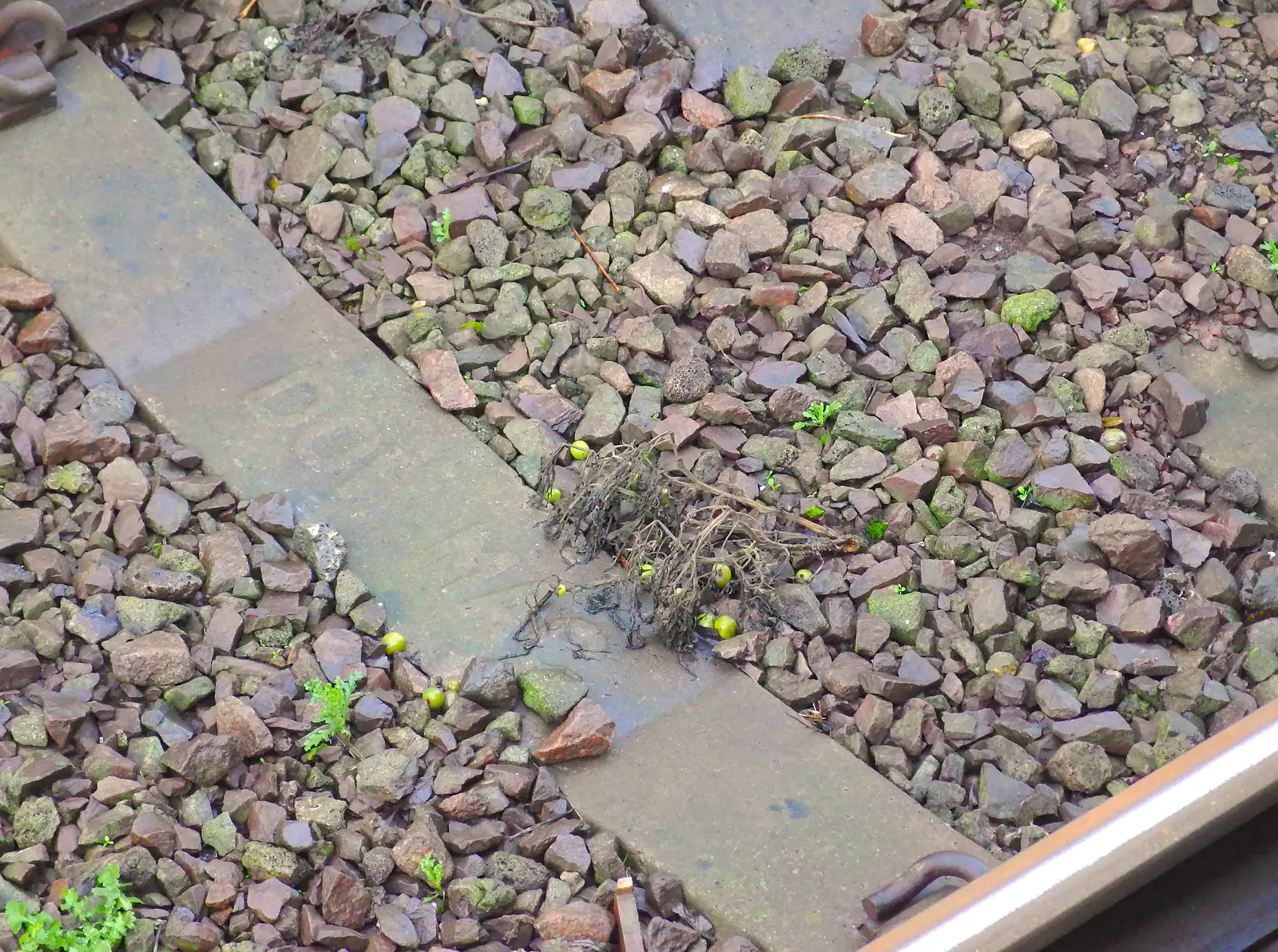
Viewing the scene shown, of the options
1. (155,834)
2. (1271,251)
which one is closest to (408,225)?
(155,834)

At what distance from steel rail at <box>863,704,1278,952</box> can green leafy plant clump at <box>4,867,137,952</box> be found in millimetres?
1521

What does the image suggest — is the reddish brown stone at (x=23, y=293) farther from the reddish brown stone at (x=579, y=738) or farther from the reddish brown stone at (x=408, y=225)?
the reddish brown stone at (x=579, y=738)

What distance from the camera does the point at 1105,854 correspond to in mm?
2088

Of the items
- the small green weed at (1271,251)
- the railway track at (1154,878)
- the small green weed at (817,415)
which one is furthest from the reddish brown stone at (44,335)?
the small green weed at (1271,251)

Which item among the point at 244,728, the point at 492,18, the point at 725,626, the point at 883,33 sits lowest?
the point at 244,728

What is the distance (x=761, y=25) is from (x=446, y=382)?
77.4 inches

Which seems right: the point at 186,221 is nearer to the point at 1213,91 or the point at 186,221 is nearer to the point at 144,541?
the point at 144,541

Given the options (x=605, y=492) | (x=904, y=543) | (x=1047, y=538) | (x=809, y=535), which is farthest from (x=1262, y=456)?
(x=605, y=492)

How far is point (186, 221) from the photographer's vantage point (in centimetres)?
414

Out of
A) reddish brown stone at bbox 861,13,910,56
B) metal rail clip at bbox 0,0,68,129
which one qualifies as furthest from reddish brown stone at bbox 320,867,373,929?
reddish brown stone at bbox 861,13,910,56

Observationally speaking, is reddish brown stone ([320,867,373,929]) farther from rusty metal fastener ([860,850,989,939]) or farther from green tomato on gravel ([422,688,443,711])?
rusty metal fastener ([860,850,989,939])

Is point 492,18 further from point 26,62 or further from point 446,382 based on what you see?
point 446,382

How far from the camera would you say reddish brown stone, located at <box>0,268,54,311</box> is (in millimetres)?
3861

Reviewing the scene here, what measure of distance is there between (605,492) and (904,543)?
82 centimetres
